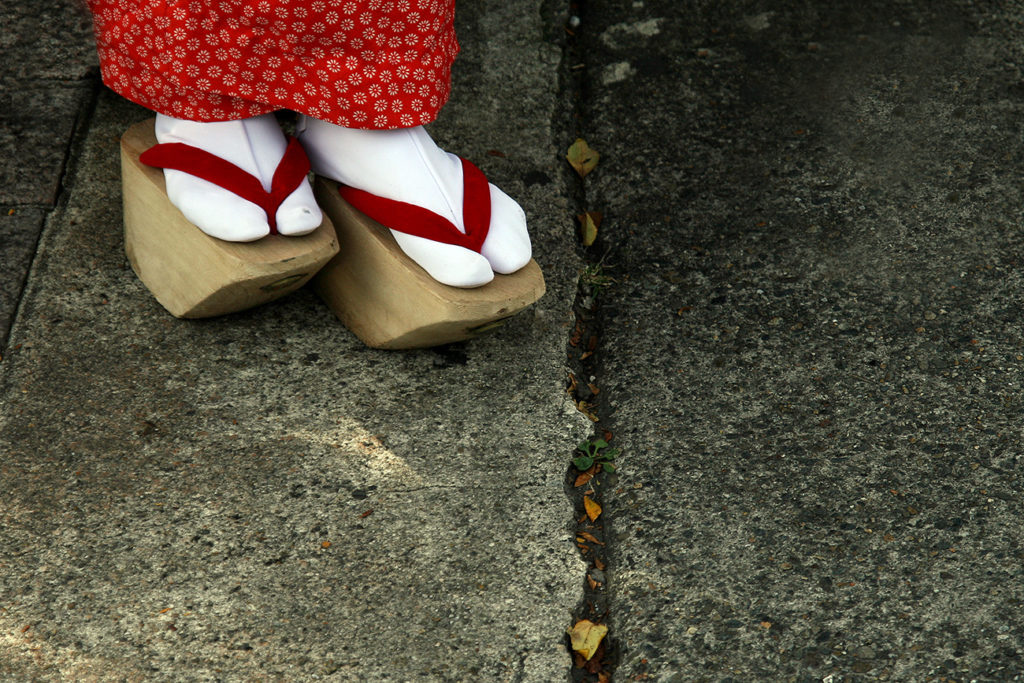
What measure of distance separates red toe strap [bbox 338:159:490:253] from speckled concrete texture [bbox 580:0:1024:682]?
34 cm

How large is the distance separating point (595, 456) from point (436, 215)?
0.42 metres

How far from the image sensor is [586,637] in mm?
1231

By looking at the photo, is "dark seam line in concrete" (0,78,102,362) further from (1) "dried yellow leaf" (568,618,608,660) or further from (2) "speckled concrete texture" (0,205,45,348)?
(1) "dried yellow leaf" (568,618,608,660)

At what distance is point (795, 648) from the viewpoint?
3.95ft

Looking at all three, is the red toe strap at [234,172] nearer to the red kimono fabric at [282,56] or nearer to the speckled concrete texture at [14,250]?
the red kimono fabric at [282,56]

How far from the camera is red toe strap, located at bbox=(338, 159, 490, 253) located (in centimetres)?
137

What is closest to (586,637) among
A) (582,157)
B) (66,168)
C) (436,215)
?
(436,215)

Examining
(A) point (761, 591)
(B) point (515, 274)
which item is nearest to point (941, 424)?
(A) point (761, 591)

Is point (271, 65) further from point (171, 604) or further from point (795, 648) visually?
point (795, 648)

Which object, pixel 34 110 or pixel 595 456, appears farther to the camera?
pixel 34 110

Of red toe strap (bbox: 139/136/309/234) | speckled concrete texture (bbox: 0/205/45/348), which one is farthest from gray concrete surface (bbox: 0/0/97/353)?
red toe strap (bbox: 139/136/309/234)

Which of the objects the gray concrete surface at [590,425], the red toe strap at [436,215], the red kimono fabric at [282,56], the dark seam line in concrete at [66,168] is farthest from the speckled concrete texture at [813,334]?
the dark seam line in concrete at [66,168]

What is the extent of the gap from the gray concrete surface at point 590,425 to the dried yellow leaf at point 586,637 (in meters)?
0.02

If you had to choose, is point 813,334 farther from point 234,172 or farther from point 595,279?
point 234,172
